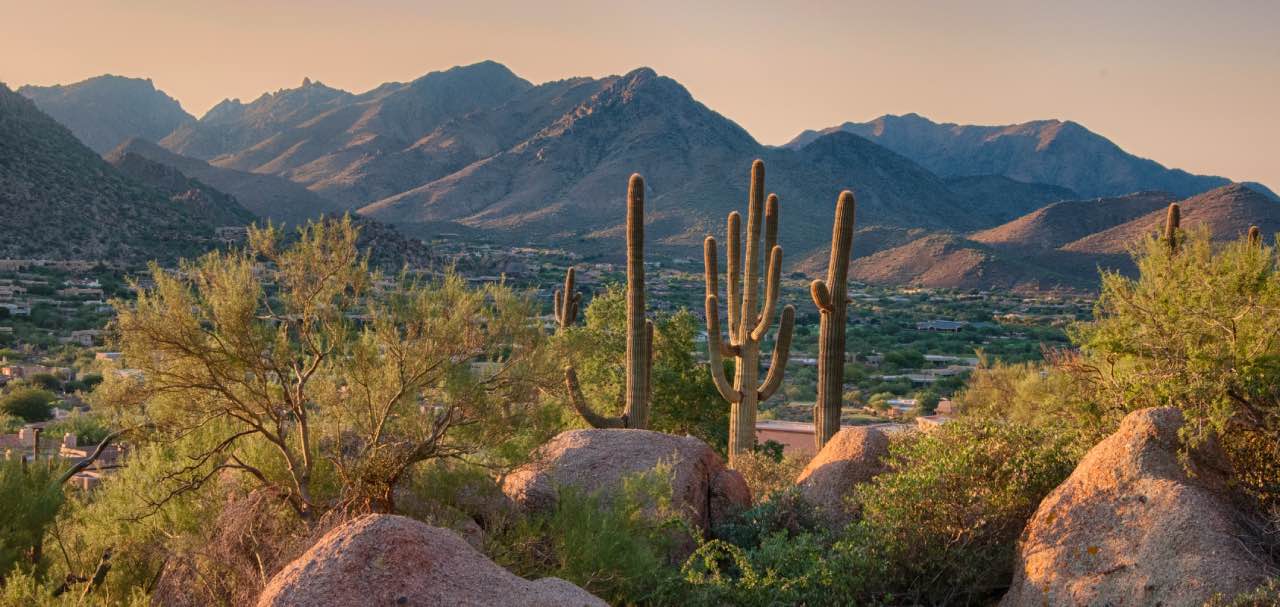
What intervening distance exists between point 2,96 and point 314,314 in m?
66.7

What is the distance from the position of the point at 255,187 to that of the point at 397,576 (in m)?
125

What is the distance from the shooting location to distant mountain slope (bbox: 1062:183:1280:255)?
268ft

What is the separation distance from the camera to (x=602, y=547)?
8.44m

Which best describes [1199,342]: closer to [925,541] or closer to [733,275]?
[925,541]

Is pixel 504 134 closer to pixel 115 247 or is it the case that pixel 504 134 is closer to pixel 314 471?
pixel 115 247

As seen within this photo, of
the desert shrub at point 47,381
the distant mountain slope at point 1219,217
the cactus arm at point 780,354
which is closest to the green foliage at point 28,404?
the desert shrub at point 47,381

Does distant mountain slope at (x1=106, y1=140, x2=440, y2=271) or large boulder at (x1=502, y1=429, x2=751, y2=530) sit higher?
distant mountain slope at (x1=106, y1=140, x2=440, y2=271)

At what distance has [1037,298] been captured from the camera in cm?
8444

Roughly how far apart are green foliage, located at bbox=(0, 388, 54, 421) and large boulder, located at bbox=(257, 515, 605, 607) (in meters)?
25.5

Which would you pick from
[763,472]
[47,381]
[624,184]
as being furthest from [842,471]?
[624,184]

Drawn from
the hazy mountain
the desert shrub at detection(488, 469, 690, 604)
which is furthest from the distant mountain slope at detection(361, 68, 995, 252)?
the desert shrub at detection(488, 469, 690, 604)

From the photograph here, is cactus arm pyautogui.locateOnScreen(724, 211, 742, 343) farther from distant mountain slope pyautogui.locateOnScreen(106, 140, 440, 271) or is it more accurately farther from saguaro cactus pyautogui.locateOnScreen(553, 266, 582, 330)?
distant mountain slope pyautogui.locateOnScreen(106, 140, 440, 271)

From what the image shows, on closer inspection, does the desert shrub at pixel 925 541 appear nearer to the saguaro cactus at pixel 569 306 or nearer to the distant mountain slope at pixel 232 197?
the distant mountain slope at pixel 232 197

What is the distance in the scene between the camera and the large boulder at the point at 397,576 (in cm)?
579
